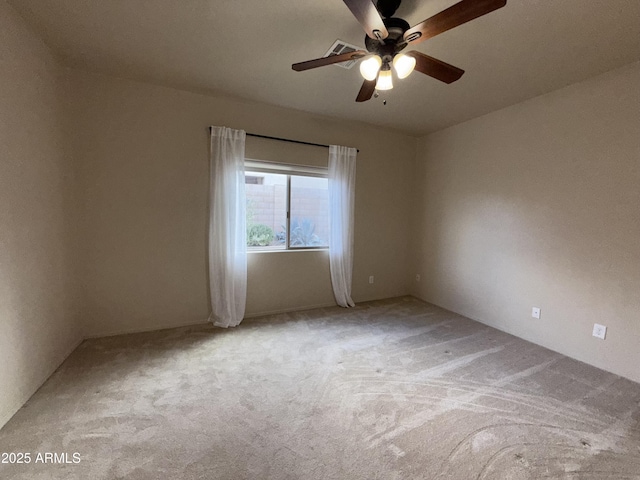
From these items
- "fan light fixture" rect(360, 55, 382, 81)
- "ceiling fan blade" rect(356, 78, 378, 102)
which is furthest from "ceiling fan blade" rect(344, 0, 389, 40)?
"ceiling fan blade" rect(356, 78, 378, 102)

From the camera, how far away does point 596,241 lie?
8.07 feet

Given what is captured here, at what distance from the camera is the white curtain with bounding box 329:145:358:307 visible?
3684 millimetres

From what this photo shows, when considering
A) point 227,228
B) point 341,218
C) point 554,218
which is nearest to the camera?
point 554,218

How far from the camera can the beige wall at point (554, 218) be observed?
230 centimetres

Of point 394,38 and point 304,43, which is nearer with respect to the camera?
point 394,38

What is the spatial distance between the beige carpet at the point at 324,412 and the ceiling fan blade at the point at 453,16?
224 cm

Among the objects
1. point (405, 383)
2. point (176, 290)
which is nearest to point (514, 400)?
point (405, 383)

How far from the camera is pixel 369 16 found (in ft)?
4.33

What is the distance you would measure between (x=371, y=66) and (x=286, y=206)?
2.18 m

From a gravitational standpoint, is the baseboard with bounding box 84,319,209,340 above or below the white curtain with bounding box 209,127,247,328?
below

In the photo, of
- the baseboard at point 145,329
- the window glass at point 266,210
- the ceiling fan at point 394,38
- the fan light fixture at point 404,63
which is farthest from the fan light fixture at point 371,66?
the baseboard at point 145,329

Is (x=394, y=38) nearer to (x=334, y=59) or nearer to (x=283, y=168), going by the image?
(x=334, y=59)

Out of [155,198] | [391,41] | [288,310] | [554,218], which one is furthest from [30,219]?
[554,218]

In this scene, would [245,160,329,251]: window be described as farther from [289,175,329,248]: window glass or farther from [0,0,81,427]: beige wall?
[0,0,81,427]: beige wall
